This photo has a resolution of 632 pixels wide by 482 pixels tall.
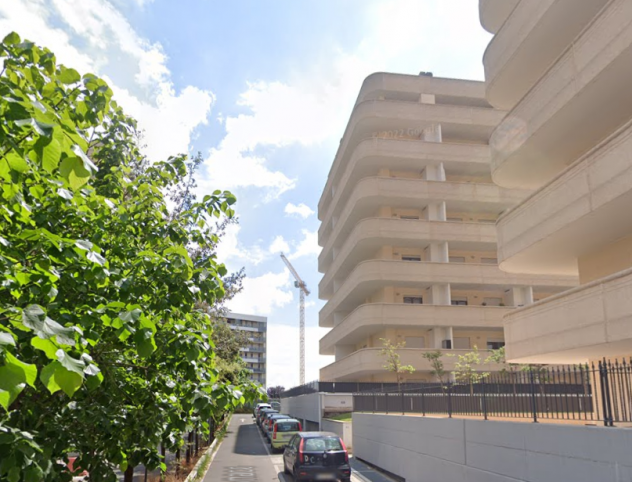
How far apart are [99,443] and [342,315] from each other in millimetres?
48832

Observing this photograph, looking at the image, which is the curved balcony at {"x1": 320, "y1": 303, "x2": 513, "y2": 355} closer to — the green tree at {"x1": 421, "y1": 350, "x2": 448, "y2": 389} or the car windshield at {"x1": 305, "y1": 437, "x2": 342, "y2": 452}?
the green tree at {"x1": 421, "y1": 350, "x2": 448, "y2": 389}

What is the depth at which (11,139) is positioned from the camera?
10.1 ft

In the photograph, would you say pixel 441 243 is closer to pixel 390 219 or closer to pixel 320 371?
pixel 390 219

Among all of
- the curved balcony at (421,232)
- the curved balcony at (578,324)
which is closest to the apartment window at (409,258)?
the curved balcony at (421,232)

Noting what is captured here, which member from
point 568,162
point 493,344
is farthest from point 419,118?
point 568,162

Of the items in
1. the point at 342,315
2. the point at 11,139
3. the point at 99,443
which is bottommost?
the point at 99,443

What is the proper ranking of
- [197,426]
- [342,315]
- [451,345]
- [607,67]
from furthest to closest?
1. [342,315]
2. [451,345]
3. [607,67]
4. [197,426]

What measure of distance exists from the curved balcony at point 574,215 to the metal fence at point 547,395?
456 cm

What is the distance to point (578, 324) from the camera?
15359 mm

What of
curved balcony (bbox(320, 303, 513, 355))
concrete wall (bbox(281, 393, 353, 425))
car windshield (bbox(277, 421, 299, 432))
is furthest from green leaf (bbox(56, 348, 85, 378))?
curved balcony (bbox(320, 303, 513, 355))

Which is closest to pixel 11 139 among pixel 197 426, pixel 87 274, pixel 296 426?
pixel 87 274

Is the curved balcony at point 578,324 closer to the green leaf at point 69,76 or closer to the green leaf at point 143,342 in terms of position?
the green leaf at point 143,342

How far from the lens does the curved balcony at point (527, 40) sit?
17344mm

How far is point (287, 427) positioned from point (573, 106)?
2081 cm
